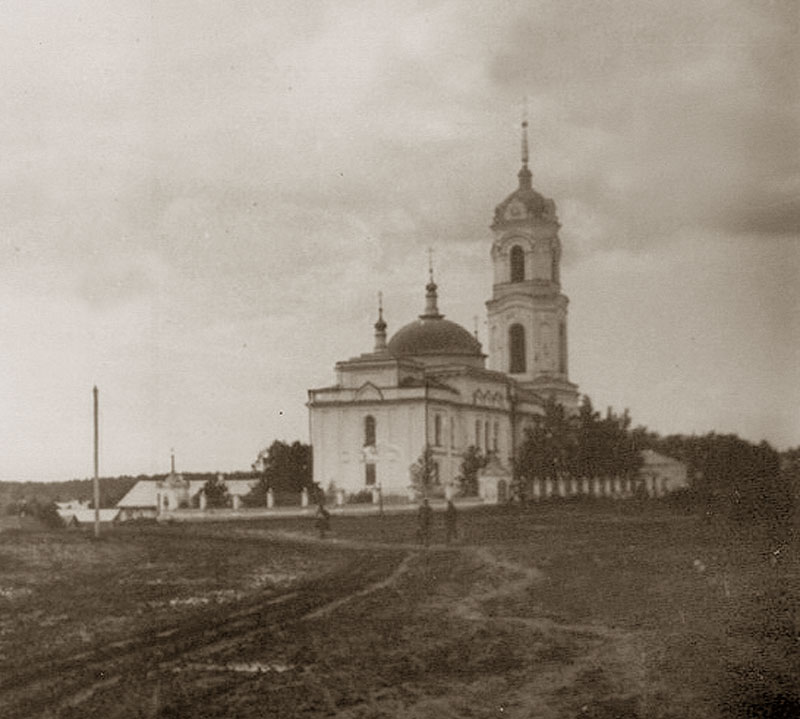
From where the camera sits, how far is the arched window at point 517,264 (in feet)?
190

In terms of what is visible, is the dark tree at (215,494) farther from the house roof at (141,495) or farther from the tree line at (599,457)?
the house roof at (141,495)

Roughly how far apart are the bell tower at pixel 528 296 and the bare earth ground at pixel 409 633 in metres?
35.8

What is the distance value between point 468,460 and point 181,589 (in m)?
32.4

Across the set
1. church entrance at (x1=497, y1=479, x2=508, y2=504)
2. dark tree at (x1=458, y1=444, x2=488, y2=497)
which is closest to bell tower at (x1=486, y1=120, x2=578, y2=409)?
dark tree at (x1=458, y1=444, x2=488, y2=497)

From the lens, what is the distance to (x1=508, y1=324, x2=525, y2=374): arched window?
192 feet

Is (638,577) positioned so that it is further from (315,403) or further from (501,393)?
(501,393)

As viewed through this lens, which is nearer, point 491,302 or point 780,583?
point 780,583

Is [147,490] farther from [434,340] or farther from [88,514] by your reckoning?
[434,340]

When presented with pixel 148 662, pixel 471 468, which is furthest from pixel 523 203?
pixel 148 662

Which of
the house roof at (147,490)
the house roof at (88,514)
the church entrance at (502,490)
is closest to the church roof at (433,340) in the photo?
the house roof at (147,490)

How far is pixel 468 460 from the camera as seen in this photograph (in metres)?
48.3

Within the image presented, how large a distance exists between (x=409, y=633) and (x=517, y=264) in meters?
46.7

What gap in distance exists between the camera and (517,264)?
191 ft

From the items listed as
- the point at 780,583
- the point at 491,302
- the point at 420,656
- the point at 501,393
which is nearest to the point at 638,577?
the point at 780,583
